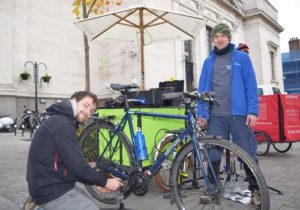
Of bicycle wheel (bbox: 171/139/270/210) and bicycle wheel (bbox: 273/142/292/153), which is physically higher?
bicycle wheel (bbox: 171/139/270/210)

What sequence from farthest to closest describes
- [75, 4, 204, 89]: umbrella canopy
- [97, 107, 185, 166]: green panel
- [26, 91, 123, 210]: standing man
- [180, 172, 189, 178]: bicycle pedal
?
[75, 4, 204, 89]: umbrella canopy
[97, 107, 185, 166]: green panel
[180, 172, 189, 178]: bicycle pedal
[26, 91, 123, 210]: standing man

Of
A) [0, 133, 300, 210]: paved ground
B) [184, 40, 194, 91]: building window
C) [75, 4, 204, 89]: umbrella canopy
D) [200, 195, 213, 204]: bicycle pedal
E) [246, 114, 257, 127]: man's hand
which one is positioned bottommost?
[0, 133, 300, 210]: paved ground

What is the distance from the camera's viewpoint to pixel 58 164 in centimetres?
243

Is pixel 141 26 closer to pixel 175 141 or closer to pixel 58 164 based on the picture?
pixel 175 141

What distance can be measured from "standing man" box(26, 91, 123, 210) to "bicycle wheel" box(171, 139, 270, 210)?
918 millimetres

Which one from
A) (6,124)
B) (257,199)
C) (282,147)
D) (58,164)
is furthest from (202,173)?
(6,124)

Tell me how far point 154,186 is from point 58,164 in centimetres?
264

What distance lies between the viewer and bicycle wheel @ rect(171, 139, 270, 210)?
2.96m

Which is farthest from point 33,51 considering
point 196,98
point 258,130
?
point 196,98

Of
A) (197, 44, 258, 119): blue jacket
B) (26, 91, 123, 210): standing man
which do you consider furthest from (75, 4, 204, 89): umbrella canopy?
(26, 91, 123, 210): standing man

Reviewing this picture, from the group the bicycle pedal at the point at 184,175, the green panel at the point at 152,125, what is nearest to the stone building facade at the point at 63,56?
the green panel at the point at 152,125

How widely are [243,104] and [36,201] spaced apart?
241cm

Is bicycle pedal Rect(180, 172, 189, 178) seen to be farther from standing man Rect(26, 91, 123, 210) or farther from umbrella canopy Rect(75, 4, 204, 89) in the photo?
Answer: umbrella canopy Rect(75, 4, 204, 89)

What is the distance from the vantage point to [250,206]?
3166 mm
